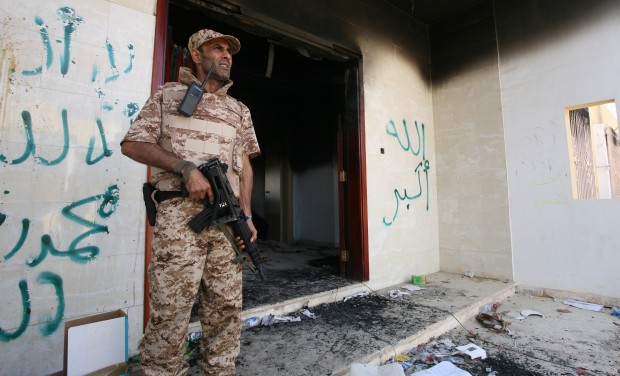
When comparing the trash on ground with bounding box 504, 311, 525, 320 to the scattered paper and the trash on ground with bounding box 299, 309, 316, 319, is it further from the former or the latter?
the trash on ground with bounding box 299, 309, 316, 319

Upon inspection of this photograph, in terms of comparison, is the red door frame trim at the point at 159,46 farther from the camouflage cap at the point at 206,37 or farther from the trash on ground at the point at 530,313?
the trash on ground at the point at 530,313

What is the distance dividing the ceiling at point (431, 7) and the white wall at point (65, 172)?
334cm

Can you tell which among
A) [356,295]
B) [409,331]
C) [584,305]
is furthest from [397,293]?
[584,305]

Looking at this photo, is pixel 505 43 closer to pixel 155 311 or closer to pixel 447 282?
pixel 447 282

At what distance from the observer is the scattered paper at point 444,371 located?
185 centimetres

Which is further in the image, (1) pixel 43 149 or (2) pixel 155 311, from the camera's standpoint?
(1) pixel 43 149

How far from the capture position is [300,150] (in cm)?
710

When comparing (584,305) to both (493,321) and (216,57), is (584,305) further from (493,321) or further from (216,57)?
(216,57)

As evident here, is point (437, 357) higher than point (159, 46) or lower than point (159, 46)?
lower

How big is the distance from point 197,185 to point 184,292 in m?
0.48

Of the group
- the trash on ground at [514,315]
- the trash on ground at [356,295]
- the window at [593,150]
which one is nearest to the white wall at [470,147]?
the window at [593,150]

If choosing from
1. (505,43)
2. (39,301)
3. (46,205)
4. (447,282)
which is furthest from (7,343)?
(505,43)

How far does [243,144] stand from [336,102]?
4.63 m

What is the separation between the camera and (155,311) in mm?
1345
